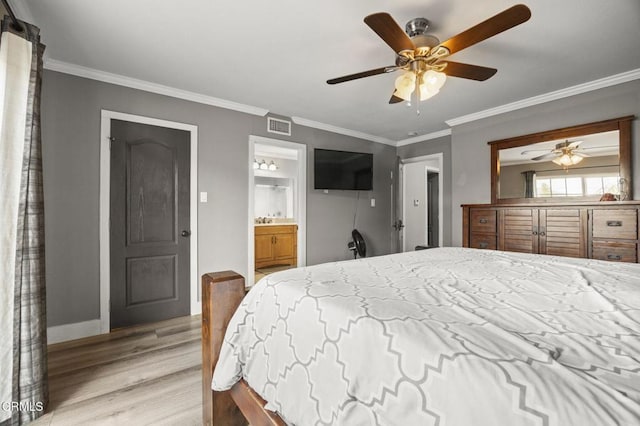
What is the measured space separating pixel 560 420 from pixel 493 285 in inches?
30.8

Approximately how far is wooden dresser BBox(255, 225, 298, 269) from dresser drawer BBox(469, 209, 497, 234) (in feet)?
10.7

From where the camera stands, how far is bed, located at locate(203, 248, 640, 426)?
20.8 inches

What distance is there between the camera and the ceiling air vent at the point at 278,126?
3.65 m

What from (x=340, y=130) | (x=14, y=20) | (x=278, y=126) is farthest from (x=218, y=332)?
(x=340, y=130)

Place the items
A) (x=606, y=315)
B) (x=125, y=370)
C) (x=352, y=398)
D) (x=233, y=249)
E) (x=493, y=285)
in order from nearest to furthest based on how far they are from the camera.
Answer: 1. (x=352, y=398)
2. (x=606, y=315)
3. (x=493, y=285)
4. (x=125, y=370)
5. (x=233, y=249)

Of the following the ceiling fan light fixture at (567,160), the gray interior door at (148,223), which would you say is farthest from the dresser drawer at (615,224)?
the gray interior door at (148,223)

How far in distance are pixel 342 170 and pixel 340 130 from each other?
64cm

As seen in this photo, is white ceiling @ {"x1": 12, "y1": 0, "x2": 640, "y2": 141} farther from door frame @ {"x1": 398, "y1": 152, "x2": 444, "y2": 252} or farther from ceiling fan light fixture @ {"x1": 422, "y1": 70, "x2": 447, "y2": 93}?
door frame @ {"x1": 398, "y1": 152, "x2": 444, "y2": 252}

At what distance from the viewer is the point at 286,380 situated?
95cm

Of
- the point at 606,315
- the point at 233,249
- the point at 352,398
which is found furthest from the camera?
the point at 233,249

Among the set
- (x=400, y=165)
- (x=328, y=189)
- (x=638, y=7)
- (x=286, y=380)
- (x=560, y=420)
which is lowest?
(x=286, y=380)

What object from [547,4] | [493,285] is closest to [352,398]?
[493,285]

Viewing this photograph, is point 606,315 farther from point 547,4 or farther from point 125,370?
point 125,370

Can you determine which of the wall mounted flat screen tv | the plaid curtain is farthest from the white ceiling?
the wall mounted flat screen tv
